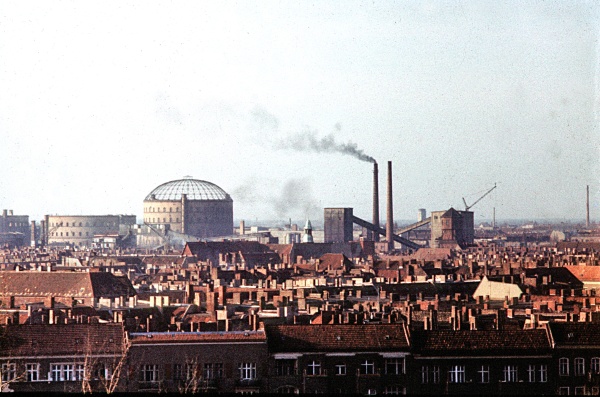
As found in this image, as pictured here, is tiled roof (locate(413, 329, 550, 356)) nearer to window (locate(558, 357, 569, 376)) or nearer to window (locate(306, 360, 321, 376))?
window (locate(558, 357, 569, 376))

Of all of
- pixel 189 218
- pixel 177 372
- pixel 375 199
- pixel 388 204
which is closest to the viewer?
pixel 177 372

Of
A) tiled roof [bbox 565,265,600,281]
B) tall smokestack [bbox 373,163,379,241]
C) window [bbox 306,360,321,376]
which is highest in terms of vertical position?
tall smokestack [bbox 373,163,379,241]

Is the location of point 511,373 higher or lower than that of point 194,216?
lower

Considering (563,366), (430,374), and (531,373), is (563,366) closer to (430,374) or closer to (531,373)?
(531,373)

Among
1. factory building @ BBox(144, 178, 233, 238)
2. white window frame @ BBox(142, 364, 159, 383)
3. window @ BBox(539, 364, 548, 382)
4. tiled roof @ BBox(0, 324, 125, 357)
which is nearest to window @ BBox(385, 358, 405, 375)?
window @ BBox(539, 364, 548, 382)

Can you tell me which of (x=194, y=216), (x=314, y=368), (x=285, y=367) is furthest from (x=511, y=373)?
(x=194, y=216)

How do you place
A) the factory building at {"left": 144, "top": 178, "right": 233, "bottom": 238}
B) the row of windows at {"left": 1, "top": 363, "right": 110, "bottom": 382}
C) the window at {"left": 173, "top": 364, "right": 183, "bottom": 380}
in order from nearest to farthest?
1. the row of windows at {"left": 1, "top": 363, "right": 110, "bottom": 382}
2. the window at {"left": 173, "top": 364, "right": 183, "bottom": 380}
3. the factory building at {"left": 144, "top": 178, "right": 233, "bottom": 238}
